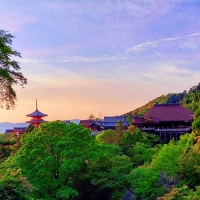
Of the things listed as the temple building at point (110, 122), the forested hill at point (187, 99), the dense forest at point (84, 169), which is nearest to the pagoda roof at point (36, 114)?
the temple building at point (110, 122)

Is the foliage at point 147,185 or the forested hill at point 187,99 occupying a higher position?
the forested hill at point 187,99

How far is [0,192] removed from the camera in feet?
28.0

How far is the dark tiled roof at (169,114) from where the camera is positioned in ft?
125

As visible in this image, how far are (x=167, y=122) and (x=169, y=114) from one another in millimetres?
1454

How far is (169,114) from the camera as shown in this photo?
3919 cm

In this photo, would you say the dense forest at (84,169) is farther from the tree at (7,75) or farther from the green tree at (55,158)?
the tree at (7,75)

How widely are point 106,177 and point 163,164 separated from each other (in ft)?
10.1

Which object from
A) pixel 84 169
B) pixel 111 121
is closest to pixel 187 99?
pixel 111 121

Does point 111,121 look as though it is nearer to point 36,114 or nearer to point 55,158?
point 36,114

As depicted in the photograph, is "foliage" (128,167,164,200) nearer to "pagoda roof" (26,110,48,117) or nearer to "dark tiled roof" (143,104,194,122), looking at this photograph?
"dark tiled roof" (143,104,194,122)

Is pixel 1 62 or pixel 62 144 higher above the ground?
pixel 1 62

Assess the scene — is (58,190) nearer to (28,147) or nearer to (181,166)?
(28,147)

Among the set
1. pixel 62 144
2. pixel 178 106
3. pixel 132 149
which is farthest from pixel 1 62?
pixel 178 106

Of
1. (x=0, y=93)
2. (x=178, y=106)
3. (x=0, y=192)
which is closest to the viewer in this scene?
(x=0, y=93)
